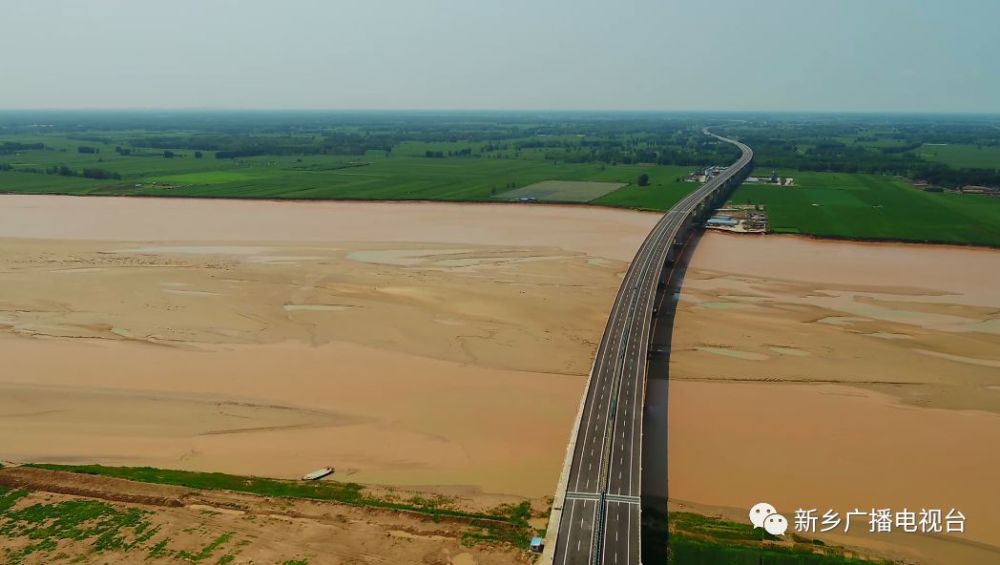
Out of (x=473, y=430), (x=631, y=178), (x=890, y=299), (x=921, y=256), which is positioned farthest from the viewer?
(x=631, y=178)

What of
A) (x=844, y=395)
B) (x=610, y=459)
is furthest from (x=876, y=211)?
(x=610, y=459)

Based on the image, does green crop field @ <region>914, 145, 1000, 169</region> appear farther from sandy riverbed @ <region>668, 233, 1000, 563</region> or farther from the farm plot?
sandy riverbed @ <region>668, 233, 1000, 563</region>

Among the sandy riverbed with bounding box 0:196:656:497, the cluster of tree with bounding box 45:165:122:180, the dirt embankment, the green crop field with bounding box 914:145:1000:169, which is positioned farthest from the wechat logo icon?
the green crop field with bounding box 914:145:1000:169

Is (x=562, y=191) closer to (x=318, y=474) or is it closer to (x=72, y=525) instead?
(x=318, y=474)

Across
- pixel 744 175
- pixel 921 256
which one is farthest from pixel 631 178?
pixel 921 256

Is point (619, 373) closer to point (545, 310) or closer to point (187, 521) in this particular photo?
point (545, 310)

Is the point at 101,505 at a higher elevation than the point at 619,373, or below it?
below
